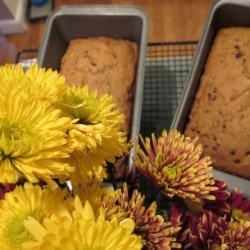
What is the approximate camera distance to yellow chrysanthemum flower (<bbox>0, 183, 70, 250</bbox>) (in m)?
0.33

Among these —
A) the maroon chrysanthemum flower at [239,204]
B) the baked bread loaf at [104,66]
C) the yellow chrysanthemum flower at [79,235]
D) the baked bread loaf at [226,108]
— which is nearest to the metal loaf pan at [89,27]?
the baked bread loaf at [104,66]

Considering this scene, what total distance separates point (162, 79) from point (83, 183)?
596 mm

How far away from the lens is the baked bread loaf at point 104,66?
32.3 inches

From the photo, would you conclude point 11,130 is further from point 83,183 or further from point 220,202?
point 220,202

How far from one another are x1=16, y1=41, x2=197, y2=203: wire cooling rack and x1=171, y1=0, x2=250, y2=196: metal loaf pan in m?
0.11

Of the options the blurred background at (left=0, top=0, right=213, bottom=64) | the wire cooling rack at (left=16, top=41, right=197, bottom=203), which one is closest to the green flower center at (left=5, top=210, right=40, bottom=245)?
the wire cooling rack at (left=16, top=41, right=197, bottom=203)

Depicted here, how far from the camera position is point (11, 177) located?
0.30 m

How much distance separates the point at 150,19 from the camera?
1.45 metres

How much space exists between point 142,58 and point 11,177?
56 cm

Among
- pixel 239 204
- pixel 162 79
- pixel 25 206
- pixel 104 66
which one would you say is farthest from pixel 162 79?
pixel 25 206

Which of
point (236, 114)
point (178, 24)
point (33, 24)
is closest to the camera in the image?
point (236, 114)

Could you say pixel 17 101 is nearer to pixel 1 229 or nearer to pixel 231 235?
pixel 1 229

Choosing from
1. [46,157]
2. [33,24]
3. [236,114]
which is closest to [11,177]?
[46,157]

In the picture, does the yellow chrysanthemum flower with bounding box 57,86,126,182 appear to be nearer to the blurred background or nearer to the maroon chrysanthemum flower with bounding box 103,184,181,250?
the maroon chrysanthemum flower with bounding box 103,184,181,250
